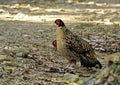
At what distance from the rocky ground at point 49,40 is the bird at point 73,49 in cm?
14

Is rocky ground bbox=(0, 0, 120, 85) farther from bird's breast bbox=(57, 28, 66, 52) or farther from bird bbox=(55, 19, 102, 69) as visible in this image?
bird's breast bbox=(57, 28, 66, 52)

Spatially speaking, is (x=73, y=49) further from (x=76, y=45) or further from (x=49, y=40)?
(x=49, y=40)

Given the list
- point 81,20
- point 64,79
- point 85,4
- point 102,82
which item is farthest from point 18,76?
point 85,4

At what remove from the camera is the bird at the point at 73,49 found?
270 inches

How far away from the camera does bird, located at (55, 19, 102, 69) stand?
686 cm

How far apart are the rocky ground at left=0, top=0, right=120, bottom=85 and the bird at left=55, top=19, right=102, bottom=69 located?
136mm

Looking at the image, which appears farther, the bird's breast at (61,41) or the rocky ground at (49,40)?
the bird's breast at (61,41)

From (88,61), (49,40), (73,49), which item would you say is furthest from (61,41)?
(49,40)

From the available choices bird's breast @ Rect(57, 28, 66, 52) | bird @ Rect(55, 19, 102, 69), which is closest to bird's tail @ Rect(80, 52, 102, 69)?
bird @ Rect(55, 19, 102, 69)

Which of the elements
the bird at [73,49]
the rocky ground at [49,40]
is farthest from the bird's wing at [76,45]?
the rocky ground at [49,40]

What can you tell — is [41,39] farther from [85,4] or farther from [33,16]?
[85,4]

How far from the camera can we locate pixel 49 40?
9594 mm

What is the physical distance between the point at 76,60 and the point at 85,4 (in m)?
10.9

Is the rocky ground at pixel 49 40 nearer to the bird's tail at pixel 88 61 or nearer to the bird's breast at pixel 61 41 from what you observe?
the bird's tail at pixel 88 61
